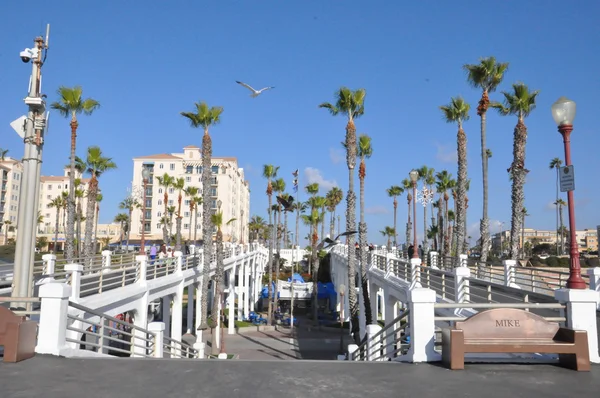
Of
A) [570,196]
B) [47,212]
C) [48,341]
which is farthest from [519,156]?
[47,212]

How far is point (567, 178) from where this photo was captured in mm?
8531

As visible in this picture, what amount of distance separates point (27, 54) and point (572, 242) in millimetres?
11177

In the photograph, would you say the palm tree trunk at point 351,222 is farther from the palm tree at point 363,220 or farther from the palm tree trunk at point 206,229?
the palm tree trunk at point 206,229

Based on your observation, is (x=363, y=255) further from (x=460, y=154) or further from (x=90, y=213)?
(x=90, y=213)

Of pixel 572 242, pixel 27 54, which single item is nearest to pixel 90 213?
pixel 27 54

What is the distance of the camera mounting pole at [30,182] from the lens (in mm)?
9016

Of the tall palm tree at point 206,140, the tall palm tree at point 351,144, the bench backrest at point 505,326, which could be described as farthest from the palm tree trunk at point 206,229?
the bench backrest at point 505,326

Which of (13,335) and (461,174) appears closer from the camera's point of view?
(13,335)

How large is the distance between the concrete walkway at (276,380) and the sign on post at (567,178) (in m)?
3.41

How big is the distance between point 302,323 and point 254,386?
36.7m

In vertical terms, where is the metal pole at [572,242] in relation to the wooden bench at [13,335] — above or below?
above

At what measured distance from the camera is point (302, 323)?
41.3 metres

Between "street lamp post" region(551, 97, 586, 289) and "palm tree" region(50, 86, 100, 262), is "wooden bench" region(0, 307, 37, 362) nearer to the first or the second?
"street lamp post" region(551, 97, 586, 289)

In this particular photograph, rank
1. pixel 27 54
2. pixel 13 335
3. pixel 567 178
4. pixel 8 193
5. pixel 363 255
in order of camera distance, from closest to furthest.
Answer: pixel 13 335, pixel 567 178, pixel 27 54, pixel 363 255, pixel 8 193
